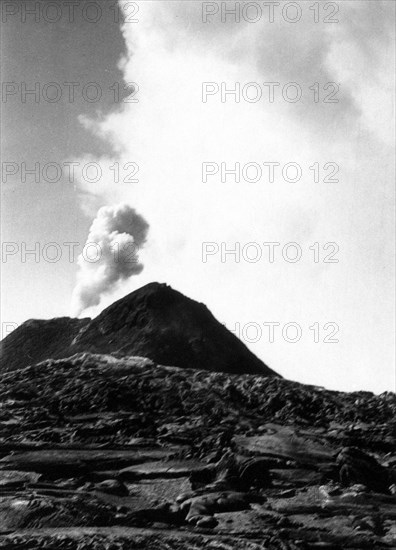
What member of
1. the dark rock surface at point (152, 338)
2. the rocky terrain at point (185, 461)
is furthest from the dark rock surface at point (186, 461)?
the dark rock surface at point (152, 338)

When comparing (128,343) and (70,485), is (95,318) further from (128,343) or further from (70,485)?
(70,485)

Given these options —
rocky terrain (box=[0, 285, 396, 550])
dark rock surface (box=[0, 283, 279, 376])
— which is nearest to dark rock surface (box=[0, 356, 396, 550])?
rocky terrain (box=[0, 285, 396, 550])

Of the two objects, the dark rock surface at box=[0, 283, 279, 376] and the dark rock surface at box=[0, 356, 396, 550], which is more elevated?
the dark rock surface at box=[0, 283, 279, 376]

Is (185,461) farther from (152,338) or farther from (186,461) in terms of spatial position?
(152,338)

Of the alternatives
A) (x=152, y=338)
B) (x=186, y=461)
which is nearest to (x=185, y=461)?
(x=186, y=461)

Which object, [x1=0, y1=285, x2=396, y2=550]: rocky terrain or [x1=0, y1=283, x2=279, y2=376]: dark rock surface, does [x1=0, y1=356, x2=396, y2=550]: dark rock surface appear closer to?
[x1=0, y1=285, x2=396, y2=550]: rocky terrain
